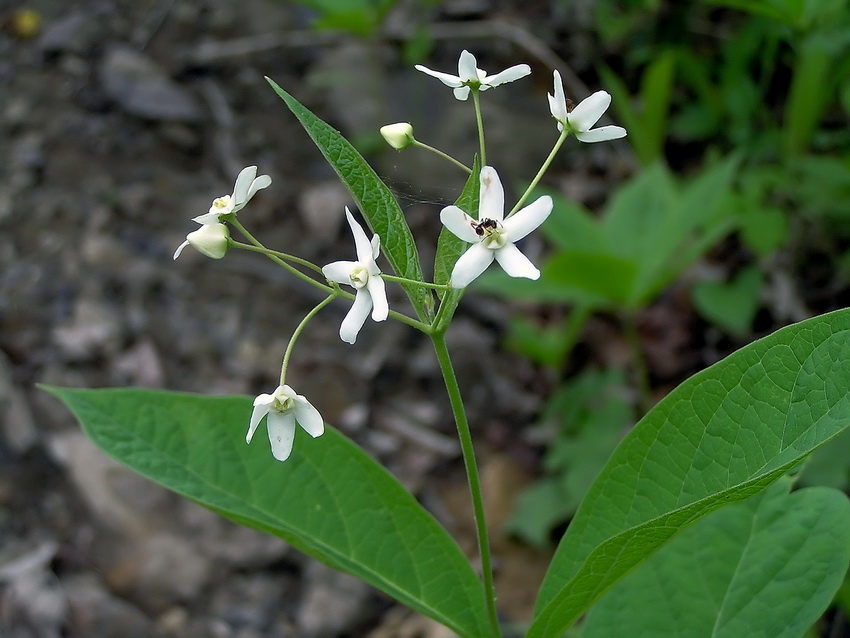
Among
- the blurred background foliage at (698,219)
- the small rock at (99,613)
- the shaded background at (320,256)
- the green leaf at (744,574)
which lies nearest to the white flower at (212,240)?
the green leaf at (744,574)

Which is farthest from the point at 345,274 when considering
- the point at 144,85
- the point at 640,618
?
the point at 144,85

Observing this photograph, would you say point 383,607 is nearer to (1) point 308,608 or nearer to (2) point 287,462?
(1) point 308,608

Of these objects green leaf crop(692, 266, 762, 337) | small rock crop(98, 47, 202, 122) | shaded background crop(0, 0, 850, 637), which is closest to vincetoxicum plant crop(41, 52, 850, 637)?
shaded background crop(0, 0, 850, 637)

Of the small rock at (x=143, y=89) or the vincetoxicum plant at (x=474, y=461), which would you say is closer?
the vincetoxicum plant at (x=474, y=461)

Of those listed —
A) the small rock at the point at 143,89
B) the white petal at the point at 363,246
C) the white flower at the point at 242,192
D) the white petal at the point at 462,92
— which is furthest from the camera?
the small rock at the point at 143,89

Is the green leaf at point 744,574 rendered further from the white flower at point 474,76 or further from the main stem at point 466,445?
the white flower at point 474,76

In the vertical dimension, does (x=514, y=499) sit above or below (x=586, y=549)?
below

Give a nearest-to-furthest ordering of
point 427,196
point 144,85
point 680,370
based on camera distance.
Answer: point 680,370
point 427,196
point 144,85

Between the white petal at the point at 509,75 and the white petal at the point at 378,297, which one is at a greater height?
the white petal at the point at 509,75
